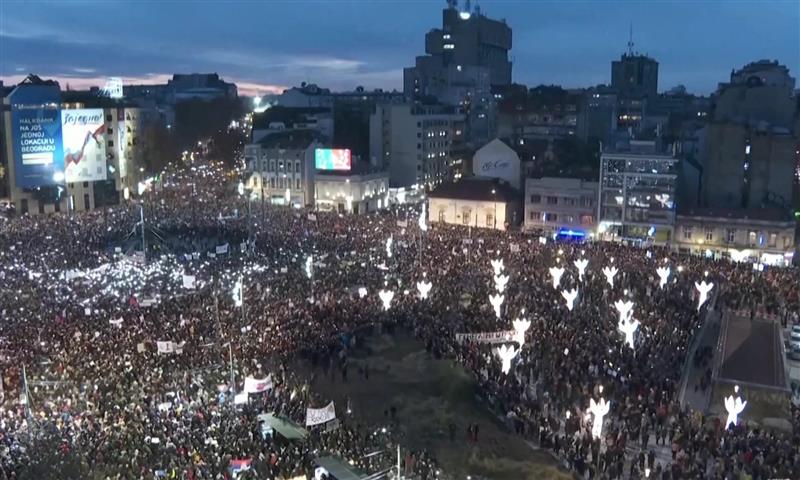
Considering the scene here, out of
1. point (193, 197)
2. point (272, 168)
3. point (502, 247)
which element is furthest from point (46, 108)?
point (502, 247)

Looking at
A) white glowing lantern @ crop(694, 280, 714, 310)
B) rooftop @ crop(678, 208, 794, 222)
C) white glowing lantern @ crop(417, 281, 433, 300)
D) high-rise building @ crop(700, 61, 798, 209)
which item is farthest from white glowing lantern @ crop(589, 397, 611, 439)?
high-rise building @ crop(700, 61, 798, 209)

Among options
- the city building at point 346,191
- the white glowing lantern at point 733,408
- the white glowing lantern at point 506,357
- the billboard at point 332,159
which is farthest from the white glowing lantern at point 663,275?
the billboard at point 332,159

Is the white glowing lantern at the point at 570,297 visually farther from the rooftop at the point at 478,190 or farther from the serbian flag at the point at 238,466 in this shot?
the rooftop at the point at 478,190

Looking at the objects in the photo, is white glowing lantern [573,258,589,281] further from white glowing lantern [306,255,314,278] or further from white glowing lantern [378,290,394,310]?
white glowing lantern [306,255,314,278]

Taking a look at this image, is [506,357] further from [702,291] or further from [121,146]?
[121,146]

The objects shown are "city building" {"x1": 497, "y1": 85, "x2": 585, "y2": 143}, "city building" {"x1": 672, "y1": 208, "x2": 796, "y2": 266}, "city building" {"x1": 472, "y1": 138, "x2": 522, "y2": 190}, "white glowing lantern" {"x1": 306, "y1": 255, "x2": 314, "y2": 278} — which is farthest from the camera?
"city building" {"x1": 497, "y1": 85, "x2": 585, "y2": 143}

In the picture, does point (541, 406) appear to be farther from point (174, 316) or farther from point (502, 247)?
point (502, 247)

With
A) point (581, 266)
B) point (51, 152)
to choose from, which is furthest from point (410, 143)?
point (581, 266)
